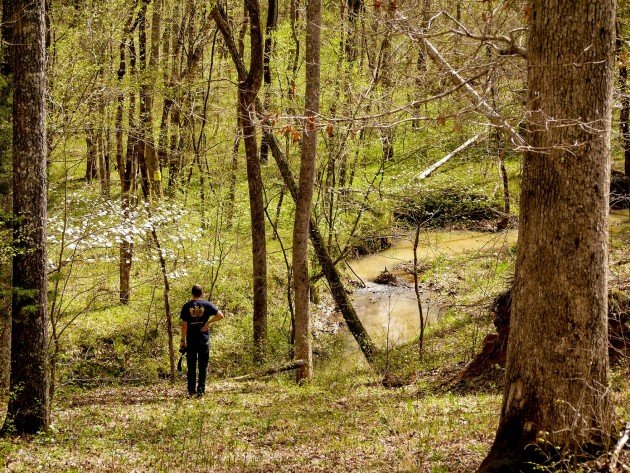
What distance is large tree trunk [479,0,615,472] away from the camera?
4.86 m

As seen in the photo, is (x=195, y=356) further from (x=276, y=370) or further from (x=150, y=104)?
(x=150, y=104)

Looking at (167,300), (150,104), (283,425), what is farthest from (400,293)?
(283,425)

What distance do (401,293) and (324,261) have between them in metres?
6.91

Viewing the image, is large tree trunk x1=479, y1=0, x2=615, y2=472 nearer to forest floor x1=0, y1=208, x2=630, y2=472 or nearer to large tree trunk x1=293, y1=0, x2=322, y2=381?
forest floor x1=0, y1=208, x2=630, y2=472

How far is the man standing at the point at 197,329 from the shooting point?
10.8 metres

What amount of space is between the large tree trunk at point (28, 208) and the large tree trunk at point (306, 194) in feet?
16.5

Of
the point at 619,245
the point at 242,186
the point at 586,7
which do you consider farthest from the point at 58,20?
the point at 619,245

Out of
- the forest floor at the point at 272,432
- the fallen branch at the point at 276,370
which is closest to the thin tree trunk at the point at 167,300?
the fallen branch at the point at 276,370

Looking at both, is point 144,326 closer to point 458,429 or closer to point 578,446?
point 458,429

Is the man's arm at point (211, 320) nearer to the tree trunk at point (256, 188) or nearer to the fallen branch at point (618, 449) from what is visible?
the tree trunk at point (256, 188)

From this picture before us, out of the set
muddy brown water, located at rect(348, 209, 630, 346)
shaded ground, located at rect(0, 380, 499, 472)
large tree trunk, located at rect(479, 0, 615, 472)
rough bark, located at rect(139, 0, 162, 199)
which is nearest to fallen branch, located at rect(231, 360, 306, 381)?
shaded ground, located at rect(0, 380, 499, 472)

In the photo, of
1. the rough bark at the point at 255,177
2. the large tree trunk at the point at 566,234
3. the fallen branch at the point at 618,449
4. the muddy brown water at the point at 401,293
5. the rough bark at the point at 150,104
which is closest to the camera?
the fallen branch at the point at 618,449

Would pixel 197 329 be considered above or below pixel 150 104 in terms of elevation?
below

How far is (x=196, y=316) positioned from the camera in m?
10.8
